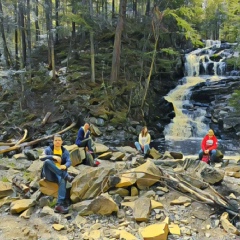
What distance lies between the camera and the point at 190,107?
1766cm

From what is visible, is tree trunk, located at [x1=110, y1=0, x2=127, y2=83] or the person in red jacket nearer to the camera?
the person in red jacket

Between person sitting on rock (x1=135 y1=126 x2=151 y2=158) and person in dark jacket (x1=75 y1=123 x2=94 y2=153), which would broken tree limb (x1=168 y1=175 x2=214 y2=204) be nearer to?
person in dark jacket (x1=75 y1=123 x2=94 y2=153)

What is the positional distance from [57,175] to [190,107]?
1362cm

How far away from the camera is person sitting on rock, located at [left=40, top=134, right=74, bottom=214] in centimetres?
527

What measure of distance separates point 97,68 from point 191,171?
524 inches

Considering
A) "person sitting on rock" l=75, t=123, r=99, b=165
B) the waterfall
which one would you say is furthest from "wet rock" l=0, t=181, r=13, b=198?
the waterfall

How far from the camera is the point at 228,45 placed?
87.3 ft

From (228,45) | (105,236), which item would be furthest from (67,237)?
(228,45)

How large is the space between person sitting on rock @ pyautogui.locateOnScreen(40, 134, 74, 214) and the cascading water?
815cm

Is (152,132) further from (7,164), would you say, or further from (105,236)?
(105,236)

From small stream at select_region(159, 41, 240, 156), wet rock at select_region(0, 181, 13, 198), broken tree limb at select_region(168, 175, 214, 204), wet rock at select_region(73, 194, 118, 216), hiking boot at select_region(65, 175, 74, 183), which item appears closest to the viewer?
wet rock at select_region(73, 194, 118, 216)

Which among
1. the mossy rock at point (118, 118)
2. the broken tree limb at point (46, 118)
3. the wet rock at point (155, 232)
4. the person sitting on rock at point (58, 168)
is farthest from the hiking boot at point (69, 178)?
the mossy rock at point (118, 118)

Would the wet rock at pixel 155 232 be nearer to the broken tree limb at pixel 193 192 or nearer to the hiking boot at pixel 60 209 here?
the broken tree limb at pixel 193 192

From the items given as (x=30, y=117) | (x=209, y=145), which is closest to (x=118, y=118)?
(x=30, y=117)
